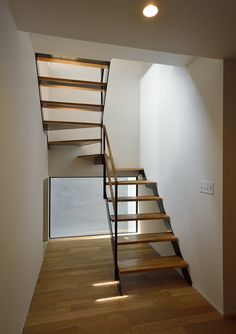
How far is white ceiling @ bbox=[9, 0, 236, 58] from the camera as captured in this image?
1389mm

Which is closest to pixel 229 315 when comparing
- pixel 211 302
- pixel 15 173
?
pixel 211 302

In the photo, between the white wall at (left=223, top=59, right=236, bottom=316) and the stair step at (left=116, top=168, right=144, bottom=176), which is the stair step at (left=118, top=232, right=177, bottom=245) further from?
the stair step at (left=116, top=168, right=144, bottom=176)

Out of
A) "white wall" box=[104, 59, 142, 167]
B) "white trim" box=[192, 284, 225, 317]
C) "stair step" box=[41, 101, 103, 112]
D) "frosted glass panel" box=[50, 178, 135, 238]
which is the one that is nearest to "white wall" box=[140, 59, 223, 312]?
"white trim" box=[192, 284, 225, 317]

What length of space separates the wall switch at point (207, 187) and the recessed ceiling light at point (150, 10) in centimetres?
161

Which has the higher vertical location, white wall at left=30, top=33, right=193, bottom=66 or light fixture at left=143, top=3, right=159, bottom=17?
white wall at left=30, top=33, right=193, bottom=66

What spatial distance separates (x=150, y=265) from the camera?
267cm

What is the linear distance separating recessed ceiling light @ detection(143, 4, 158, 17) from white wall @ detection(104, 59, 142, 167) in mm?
2989

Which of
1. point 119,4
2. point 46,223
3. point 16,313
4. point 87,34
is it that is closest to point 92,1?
point 119,4

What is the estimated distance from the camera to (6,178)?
1474mm

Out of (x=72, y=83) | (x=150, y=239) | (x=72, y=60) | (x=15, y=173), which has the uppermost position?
(x=72, y=60)

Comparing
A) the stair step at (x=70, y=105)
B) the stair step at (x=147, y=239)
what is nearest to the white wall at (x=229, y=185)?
the stair step at (x=147, y=239)

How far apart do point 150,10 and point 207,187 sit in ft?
5.56

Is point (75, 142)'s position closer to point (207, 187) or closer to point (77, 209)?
point (77, 209)

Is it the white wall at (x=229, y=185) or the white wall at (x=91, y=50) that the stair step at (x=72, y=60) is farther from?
the white wall at (x=229, y=185)
